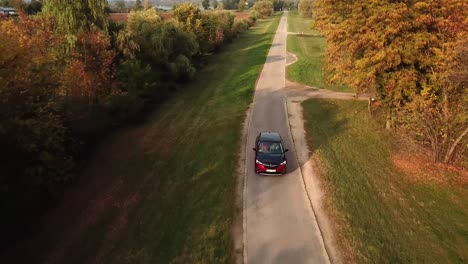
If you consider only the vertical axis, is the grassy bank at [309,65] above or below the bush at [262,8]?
below

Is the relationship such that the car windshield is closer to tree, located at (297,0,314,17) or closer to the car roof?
the car roof

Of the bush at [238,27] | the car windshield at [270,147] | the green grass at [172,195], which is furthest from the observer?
the bush at [238,27]

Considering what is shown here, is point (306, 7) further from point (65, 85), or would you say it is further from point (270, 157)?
point (65, 85)

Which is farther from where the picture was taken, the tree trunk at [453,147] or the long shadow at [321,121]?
the long shadow at [321,121]

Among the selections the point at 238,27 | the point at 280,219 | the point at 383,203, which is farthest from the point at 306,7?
the point at 280,219

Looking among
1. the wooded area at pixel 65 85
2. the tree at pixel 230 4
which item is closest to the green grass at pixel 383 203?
the wooded area at pixel 65 85

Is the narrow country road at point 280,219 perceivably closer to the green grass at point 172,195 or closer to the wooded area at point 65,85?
the green grass at point 172,195
